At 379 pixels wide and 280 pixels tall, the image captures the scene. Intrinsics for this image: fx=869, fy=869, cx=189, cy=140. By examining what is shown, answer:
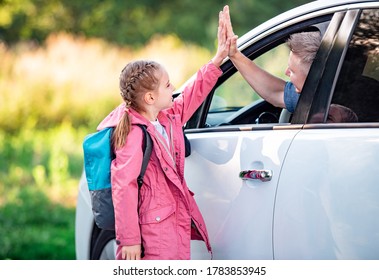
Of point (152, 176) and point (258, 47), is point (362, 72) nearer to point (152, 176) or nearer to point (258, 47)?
point (258, 47)

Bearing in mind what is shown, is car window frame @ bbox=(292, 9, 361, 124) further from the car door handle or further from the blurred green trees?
the blurred green trees

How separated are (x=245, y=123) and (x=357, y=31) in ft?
3.32

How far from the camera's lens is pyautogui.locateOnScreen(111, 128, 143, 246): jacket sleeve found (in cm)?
395

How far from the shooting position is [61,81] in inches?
600

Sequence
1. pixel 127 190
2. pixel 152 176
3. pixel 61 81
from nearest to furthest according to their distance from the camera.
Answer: pixel 127 190 → pixel 152 176 → pixel 61 81

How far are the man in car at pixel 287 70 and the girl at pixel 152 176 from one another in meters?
0.08

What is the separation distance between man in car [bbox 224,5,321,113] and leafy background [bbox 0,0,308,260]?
361 cm

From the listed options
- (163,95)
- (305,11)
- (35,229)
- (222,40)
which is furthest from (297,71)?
(35,229)

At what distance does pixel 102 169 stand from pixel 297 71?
1.02 metres

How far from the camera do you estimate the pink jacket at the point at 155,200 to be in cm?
397

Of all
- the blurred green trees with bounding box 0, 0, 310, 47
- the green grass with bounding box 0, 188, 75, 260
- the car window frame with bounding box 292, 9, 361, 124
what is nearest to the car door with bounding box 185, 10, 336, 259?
the car window frame with bounding box 292, 9, 361, 124

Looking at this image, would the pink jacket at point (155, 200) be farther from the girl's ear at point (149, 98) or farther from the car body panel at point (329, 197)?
the car body panel at point (329, 197)

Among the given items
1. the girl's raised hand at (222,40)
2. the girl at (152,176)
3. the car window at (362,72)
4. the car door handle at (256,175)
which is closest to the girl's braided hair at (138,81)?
the girl at (152,176)

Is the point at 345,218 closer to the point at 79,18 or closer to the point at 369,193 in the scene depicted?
the point at 369,193
